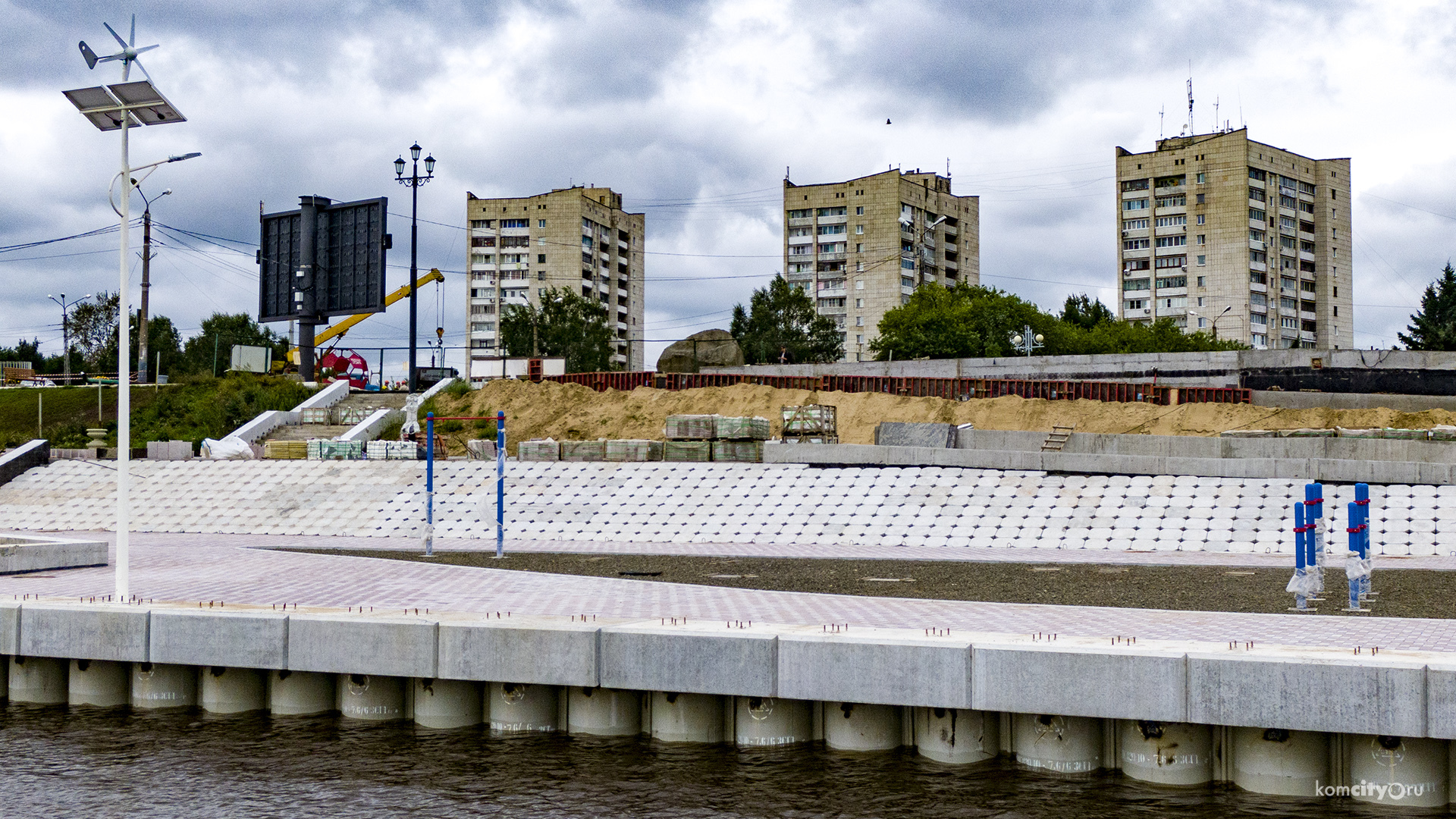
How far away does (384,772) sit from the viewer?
33.1 ft

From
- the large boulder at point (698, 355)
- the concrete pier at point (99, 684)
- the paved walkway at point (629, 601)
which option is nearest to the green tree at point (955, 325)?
the large boulder at point (698, 355)

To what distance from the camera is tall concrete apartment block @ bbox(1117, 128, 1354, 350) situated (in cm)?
9525

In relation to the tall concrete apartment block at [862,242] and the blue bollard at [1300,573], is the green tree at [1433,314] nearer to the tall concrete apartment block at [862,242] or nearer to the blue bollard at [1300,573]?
the tall concrete apartment block at [862,242]

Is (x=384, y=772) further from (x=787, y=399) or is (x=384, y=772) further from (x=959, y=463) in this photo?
(x=787, y=399)

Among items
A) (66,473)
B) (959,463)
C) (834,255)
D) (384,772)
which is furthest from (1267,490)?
(834,255)

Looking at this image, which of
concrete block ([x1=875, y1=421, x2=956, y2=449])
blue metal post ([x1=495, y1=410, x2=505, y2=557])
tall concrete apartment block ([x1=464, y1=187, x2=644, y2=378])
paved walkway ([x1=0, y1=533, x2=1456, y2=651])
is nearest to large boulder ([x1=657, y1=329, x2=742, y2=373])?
concrete block ([x1=875, y1=421, x2=956, y2=449])

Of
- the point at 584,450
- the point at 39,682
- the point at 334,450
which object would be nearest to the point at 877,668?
the point at 39,682

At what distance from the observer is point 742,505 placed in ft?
85.8

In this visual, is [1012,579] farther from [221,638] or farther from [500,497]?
[221,638]

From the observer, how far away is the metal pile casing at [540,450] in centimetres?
3225

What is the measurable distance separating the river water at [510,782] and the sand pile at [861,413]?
26.0 metres

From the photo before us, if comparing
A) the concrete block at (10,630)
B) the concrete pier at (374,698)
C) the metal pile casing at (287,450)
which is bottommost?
the concrete pier at (374,698)

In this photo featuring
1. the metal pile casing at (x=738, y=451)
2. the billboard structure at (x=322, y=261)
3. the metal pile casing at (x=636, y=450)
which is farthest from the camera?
the billboard structure at (x=322, y=261)

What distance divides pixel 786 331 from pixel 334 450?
47.4 meters
